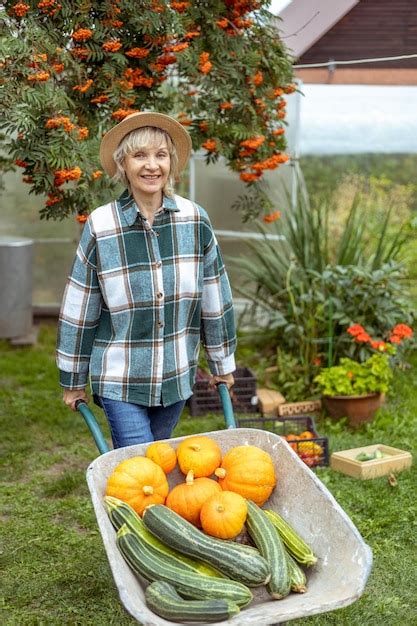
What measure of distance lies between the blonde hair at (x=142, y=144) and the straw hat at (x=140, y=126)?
2 centimetres

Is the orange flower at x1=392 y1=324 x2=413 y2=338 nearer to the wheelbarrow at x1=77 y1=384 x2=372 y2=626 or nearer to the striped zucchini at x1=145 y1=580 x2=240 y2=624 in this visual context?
the wheelbarrow at x1=77 y1=384 x2=372 y2=626

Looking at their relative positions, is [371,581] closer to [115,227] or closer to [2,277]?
[115,227]

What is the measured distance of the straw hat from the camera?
2824mm

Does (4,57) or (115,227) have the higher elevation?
(4,57)

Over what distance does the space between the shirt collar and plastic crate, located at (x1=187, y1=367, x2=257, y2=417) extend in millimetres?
2691

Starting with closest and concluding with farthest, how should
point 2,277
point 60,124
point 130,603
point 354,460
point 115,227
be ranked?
1. point 130,603
2. point 115,227
3. point 60,124
4. point 354,460
5. point 2,277

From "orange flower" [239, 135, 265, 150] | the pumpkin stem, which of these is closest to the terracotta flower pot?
"orange flower" [239, 135, 265, 150]

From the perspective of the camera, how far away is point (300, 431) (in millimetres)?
4953

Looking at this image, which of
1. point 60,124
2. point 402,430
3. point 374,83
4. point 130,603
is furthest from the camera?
point 374,83

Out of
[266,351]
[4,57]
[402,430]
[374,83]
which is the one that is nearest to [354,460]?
[402,430]

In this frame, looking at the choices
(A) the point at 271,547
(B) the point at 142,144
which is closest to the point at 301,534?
(A) the point at 271,547

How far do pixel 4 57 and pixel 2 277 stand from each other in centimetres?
377

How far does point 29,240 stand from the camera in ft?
23.8

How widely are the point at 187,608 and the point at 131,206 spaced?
4.38 ft
